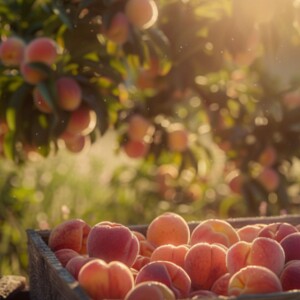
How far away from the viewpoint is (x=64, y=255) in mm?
1457

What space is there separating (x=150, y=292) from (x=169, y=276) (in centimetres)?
16

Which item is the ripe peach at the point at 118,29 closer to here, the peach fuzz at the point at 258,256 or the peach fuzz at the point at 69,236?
the peach fuzz at the point at 69,236

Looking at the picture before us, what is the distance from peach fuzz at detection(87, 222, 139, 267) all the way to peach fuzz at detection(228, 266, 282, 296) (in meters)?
0.23

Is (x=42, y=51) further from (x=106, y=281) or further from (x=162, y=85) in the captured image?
(x=106, y=281)

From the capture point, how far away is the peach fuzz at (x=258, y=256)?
1.33 metres

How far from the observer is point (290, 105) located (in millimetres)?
2973

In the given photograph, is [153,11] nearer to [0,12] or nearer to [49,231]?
[0,12]

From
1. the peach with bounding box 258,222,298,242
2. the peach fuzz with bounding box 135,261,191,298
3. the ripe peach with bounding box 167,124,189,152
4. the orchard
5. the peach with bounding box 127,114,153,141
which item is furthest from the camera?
the ripe peach with bounding box 167,124,189,152

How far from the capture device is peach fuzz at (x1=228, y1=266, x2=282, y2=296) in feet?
3.91

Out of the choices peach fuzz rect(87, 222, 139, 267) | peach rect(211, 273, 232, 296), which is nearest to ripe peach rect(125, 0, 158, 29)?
→ peach fuzz rect(87, 222, 139, 267)

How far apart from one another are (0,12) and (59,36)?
179 mm

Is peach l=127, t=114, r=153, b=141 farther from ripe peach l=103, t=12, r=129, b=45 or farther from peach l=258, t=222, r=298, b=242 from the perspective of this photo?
peach l=258, t=222, r=298, b=242

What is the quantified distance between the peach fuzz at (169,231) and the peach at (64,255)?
0.61 ft

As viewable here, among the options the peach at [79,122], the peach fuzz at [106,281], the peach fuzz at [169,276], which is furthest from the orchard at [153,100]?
the peach fuzz at [106,281]
